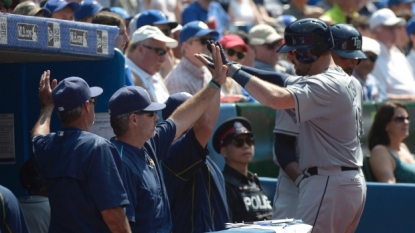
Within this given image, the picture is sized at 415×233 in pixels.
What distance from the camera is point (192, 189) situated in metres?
5.48

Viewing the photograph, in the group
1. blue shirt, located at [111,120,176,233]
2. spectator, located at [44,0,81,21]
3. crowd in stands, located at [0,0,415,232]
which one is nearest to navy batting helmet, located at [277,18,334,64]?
crowd in stands, located at [0,0,415,232]

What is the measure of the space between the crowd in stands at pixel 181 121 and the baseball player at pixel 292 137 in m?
0.12

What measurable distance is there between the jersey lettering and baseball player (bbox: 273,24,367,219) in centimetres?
41

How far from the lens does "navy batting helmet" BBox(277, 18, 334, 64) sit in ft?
18.4

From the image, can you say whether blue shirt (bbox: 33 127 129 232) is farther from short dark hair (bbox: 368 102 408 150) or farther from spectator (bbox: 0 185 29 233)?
short dark hair (bbox: 368 102 408 150)

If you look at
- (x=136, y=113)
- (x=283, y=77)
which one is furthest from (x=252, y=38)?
(x=136, y=113)

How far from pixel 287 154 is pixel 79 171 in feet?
7.62

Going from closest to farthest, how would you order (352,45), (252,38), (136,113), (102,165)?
(102,165) → (136,113) → (352,45) → (252,38)

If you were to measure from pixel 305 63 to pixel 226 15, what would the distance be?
6168 millimetres

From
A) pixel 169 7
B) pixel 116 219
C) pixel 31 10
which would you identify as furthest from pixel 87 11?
pixel 116 219

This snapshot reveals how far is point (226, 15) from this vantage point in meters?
11.7

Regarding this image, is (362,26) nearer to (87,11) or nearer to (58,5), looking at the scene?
(87,11)

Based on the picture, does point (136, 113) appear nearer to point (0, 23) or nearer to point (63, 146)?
point (63, 146)

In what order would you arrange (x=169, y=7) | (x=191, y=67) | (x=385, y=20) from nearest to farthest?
(x=191, y=67) → (x=169, y=7) → (x=385, y=20)
